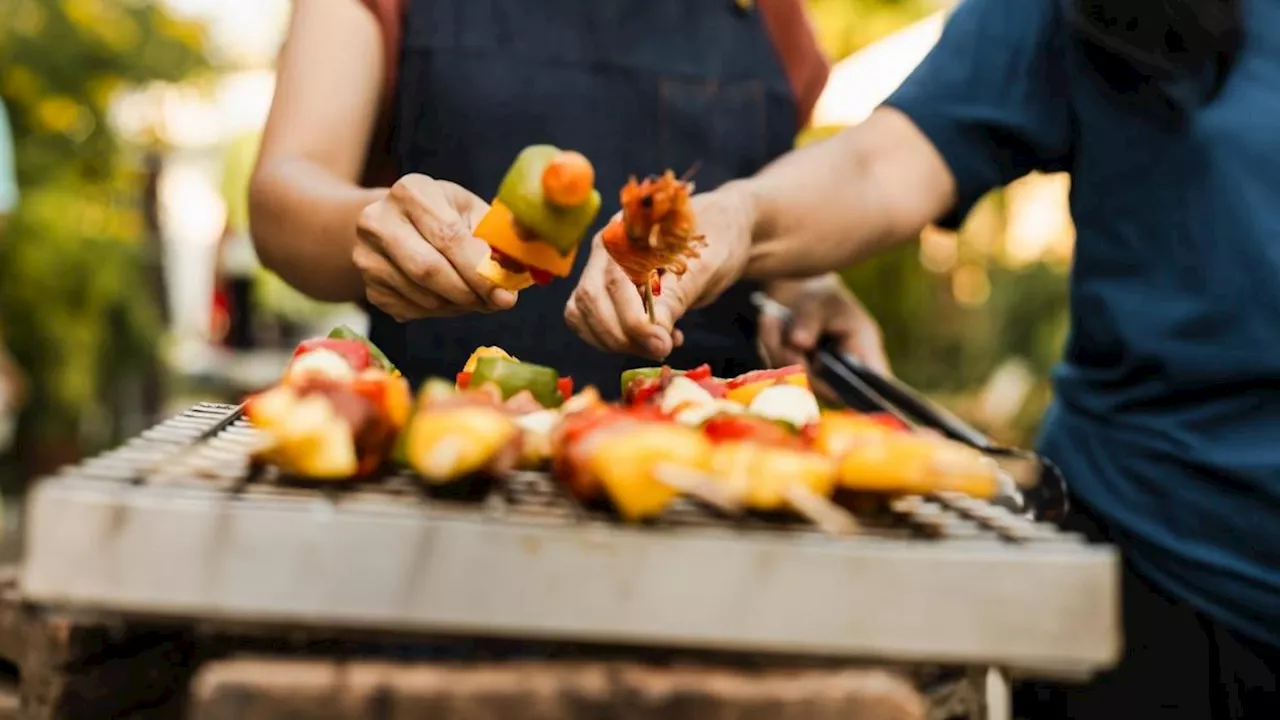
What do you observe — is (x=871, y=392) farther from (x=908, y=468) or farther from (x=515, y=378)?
(x=908, y=468)

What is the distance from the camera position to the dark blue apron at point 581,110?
188 centimetres

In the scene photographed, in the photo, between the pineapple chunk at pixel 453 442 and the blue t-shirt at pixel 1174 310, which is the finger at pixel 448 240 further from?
the blue t-shirt at pixel 1174 310

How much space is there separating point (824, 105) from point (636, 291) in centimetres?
291

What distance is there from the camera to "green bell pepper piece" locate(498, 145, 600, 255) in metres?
1.17

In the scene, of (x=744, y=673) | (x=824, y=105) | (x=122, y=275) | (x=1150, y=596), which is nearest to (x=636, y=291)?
(x=744, y=673)

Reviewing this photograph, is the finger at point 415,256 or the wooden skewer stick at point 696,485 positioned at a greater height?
the finger at point 415,256

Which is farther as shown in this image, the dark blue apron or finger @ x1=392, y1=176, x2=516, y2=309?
the dark blue apron

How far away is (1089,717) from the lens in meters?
1.62

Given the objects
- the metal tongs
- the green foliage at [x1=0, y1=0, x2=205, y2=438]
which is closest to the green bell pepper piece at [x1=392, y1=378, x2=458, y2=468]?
the metal tongs

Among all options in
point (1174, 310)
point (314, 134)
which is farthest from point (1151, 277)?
point (314, 134)

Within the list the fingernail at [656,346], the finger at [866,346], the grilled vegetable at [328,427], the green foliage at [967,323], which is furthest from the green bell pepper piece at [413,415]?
the green foliage at [967,323]

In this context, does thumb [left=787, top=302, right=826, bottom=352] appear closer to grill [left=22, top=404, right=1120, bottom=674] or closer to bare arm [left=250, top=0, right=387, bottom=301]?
bare arm [left=250, top=0, right=387, bottom=301]

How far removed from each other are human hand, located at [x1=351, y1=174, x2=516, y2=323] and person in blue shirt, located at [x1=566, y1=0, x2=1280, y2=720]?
13 centimetres

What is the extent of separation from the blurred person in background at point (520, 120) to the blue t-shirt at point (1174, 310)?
46 centimetres
